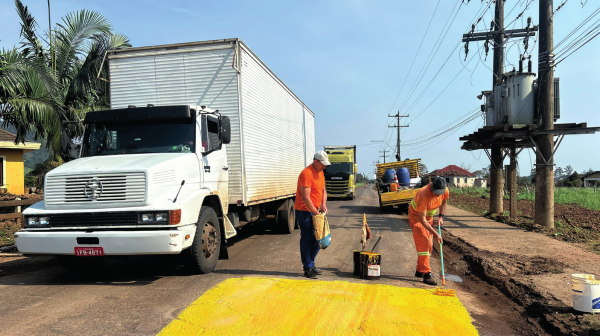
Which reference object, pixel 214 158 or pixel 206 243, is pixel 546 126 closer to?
pixel 214 158

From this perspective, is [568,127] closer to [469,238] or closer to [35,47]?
[469,238]

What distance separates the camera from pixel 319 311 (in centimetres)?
457

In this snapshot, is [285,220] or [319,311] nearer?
[319,311]

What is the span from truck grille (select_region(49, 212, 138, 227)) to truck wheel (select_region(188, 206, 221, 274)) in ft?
3.16

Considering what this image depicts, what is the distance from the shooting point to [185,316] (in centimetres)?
444

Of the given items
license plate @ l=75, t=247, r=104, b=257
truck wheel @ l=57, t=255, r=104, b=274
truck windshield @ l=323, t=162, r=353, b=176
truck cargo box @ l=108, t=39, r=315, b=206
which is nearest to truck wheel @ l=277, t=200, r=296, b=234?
truck cargo box @ l=108, t=39, r=315, b=206

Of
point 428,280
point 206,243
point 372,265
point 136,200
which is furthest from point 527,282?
point 136,200

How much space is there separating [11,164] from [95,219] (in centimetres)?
1530

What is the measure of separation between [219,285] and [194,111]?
2.87 m

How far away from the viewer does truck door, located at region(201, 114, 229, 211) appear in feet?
22.1

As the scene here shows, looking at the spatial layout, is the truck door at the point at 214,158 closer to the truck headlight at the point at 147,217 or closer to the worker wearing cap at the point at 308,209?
the truck headlight at the point at 147,217

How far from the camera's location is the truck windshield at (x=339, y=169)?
87.0 ft

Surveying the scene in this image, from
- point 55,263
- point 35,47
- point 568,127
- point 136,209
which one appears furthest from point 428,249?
point 35,47

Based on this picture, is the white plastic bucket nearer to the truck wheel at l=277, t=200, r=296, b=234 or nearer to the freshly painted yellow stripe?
the freshly painted yellow stripe
